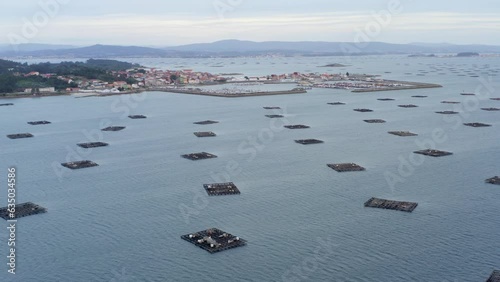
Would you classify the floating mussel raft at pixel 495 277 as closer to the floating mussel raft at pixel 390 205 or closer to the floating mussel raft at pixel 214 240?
the floating mussel raft at pixel 390 205

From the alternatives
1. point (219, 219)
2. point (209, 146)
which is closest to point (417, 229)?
point (219, 219)

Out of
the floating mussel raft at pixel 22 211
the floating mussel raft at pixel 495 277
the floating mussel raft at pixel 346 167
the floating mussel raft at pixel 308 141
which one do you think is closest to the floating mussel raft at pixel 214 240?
the floating mussel raft at pixel 22 211

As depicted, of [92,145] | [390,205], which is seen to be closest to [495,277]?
[390,205]

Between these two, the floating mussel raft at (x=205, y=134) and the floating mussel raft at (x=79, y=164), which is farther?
the floating mussel raft at (x=205, y=134)

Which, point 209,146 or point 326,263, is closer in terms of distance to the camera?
point 326,263

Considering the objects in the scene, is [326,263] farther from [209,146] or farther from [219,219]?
[209,146]
